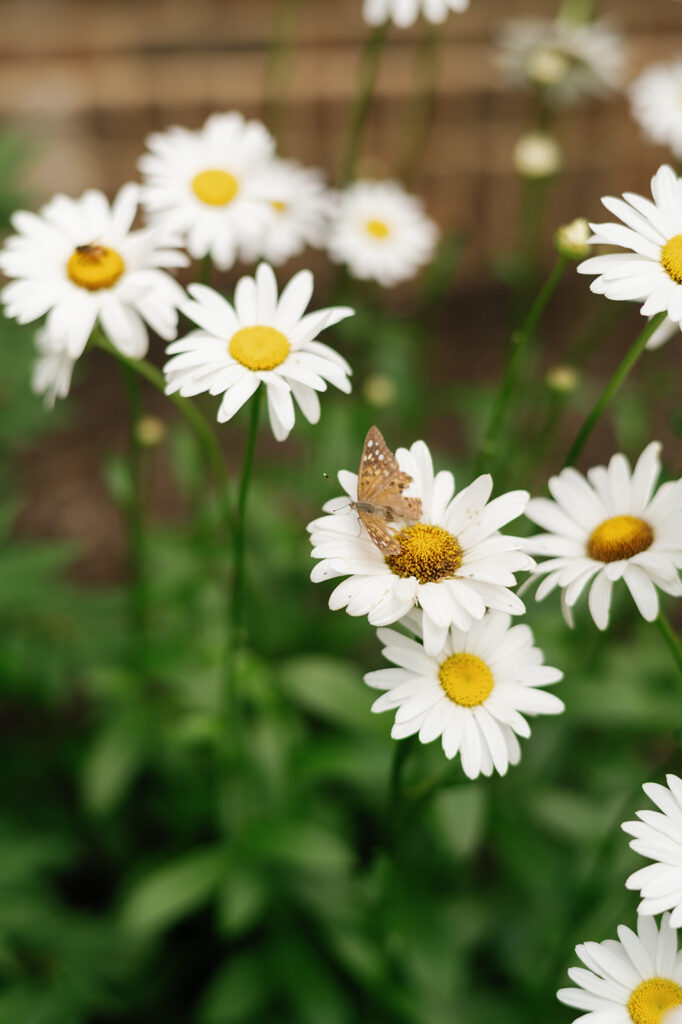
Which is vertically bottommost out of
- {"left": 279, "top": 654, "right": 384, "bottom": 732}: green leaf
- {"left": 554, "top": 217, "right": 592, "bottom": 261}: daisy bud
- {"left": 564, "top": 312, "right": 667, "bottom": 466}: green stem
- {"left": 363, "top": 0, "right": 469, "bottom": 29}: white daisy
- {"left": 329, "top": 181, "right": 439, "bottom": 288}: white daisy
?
{"left": 279, "top": 654, "right": 384, "bottom": 732}: green leaf

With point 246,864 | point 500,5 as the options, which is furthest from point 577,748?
point 500,5

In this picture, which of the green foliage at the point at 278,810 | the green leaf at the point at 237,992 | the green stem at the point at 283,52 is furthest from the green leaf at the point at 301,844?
the green stem at the point at 283,52

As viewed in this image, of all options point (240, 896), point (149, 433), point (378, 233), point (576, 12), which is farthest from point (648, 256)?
point (576, 12)

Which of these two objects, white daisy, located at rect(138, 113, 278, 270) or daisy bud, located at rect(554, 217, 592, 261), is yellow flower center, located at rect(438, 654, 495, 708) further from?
white daisy, located at rect(138, 113, 278, 270)

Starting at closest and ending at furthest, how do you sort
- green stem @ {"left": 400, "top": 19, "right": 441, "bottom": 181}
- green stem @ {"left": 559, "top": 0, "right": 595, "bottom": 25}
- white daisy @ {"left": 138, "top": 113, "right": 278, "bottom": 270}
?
white daisy @ {"left": 138, "top": 113, "right": 278, "bottom": 270} < green stem @ {"left": 400, "top": 19, "right": 441, "bottom": 181} < green stem @ {"left": 559, "top": 0, "right": 595, "bottom": 25}

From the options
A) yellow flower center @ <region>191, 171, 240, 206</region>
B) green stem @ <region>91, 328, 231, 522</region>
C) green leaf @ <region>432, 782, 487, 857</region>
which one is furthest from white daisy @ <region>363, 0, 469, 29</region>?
green leaf @ <region>432, 782, 487, 857</region>

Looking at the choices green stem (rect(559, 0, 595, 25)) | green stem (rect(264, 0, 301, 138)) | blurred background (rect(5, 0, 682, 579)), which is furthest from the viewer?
blurred background (rect(5, 0, 682, 579))

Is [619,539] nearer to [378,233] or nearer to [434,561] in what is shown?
[434,561]

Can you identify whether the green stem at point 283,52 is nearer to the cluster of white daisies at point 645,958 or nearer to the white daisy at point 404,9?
the white daisy at point 404,9
